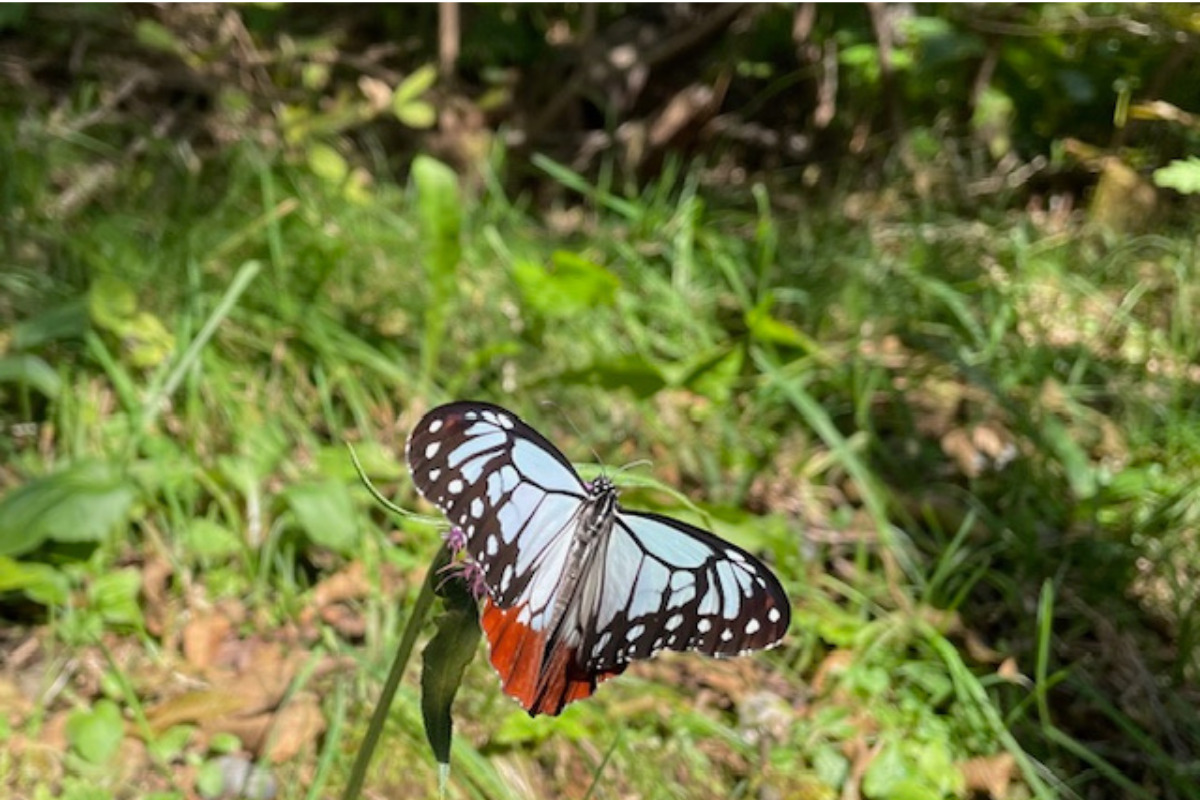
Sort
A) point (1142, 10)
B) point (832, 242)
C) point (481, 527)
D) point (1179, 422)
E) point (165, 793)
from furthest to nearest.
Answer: point (832, 242) → point (1142, 10) → point (1179, 422) → point (165, 793) → point (481, 527)

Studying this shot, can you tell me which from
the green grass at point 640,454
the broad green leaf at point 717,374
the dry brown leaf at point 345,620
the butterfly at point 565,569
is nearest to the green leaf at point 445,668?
the butterfly at point 565,569

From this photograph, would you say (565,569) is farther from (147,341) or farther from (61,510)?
(147,341)

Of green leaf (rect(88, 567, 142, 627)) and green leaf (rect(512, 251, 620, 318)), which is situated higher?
green leaf (rect(512, 251, 620, 318))

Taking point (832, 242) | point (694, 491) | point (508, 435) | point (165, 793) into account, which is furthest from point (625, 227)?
point (508, 435)

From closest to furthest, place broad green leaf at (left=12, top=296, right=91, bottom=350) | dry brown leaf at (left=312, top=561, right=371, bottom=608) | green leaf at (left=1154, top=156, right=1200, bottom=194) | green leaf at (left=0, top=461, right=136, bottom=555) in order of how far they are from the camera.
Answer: green leaf at (left=1154, top=156, right=1200, bottom=194), green leaf at (left=0, top=461, right=136, bottom=555), dry brown leaf at (left=312, top=561, right=371, bottom=608), broad green leaf at (left=12, top=296, right=91, bottom=350)

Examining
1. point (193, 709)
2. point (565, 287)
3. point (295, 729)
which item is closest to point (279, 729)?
point (295, 729)

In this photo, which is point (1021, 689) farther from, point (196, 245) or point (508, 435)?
point (196, 245)

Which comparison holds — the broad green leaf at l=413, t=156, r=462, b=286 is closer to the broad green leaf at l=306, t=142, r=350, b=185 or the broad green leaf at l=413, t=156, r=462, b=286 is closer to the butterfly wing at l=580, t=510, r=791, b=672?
the broad green leaf at l=306, t=142, r=350, b=185

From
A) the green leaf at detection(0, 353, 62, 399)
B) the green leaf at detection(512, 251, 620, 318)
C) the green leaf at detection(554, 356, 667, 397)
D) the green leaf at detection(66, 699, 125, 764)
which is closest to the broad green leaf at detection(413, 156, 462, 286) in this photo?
the green leaf at detection(512, 251, 620, 318)
